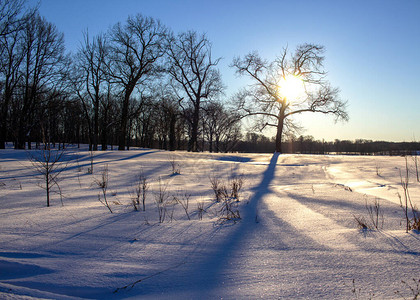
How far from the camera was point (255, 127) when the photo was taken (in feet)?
57.7

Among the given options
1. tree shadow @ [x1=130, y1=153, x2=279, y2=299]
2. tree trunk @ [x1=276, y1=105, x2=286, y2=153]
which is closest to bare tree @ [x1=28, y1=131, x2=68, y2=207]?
tree shadow @ [x1=130, y1=153, x2=279, y2=299]

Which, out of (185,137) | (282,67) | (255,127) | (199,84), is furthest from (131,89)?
(185,137)

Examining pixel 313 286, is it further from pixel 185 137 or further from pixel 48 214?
pixel 185 137

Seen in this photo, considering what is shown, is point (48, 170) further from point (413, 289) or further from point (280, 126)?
point (280, 126)

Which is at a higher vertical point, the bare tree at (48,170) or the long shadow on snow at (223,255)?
the bare tree at (48,170)

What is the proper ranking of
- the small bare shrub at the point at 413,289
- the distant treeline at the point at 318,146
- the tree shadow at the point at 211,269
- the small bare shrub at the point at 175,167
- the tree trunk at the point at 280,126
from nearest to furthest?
the small bare shrub at the point at 413,289
the tree shadow at the point at 211,269
the small bare shrub at the point at 175,167
the tree trunk at the point at 280,126
the distant treeline at the point at 318,146

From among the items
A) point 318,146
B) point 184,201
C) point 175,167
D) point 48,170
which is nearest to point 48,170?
point 48,170

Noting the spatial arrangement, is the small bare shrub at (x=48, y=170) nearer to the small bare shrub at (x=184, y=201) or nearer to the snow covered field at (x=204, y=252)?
the snow covered field at (x=204, y=252)

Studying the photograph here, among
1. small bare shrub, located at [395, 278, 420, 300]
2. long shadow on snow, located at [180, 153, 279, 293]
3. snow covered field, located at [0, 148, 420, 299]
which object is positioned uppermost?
small bare shrub, located at [395, 278, 420, 300]

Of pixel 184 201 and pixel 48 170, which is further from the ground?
pixel 48 170

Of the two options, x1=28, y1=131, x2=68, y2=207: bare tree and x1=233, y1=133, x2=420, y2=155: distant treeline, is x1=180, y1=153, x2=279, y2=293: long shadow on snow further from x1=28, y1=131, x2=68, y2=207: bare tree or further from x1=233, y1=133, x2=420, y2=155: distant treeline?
x1=233, y1=133, x2=420, y2=155: distant treeline

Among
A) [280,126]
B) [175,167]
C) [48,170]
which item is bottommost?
[175,167]

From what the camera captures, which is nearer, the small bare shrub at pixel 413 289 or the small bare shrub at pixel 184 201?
the small bare shrub at pixel 413 289

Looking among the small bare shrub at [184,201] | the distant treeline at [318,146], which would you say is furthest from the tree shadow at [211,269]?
the distant treeline at [318,146]
